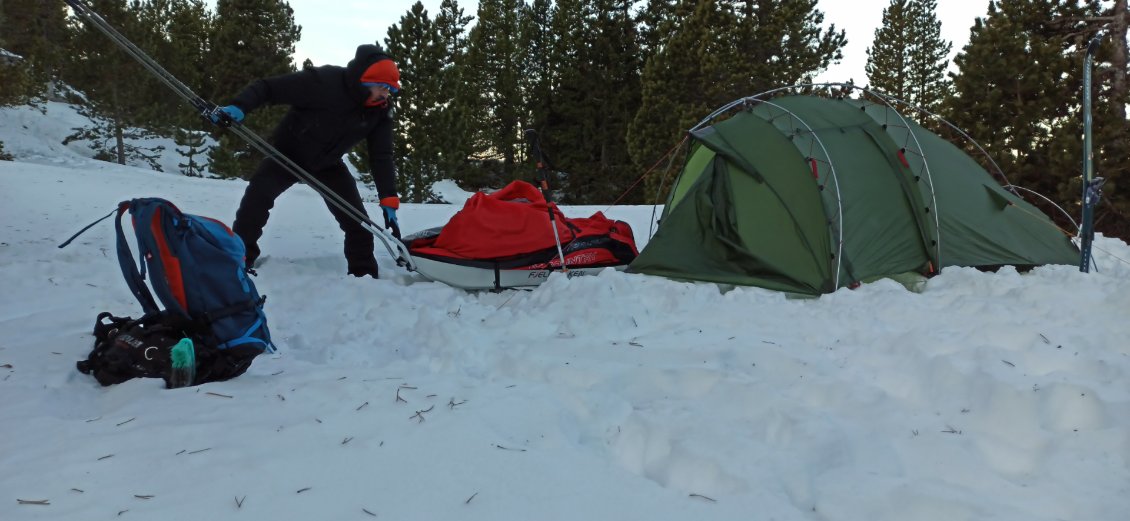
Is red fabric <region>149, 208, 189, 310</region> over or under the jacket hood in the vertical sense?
under

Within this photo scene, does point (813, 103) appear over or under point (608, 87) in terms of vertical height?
under

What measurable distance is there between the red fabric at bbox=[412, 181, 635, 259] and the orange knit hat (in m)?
1.21

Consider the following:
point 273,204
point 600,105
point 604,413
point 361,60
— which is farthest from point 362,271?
point 600,105

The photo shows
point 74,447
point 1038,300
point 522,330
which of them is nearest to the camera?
point 74,447

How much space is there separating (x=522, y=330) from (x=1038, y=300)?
335 centimetres

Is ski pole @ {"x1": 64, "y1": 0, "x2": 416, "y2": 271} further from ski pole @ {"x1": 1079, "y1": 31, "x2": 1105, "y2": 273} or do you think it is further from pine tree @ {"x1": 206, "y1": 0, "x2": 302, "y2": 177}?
pine tree @ {"x1": 206, "y1": 0, "x2": 302, "y2": 177}

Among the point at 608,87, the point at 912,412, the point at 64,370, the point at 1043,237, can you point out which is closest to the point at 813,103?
the point at 1043,237

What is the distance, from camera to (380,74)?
5.11m

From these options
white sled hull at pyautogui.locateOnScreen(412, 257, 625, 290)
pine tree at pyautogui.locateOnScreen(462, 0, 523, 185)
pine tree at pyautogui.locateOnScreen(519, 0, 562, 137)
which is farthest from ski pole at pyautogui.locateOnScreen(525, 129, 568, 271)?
pine tree at pyautogui.locateOnScreen(519, 0, 562, 137)

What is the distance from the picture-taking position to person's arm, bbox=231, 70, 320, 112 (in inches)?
194

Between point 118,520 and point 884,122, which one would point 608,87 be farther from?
point 118,520

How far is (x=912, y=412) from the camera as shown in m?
2.58

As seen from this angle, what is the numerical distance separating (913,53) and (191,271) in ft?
98.9

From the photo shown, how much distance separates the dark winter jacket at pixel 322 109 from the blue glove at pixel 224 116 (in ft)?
1.12
